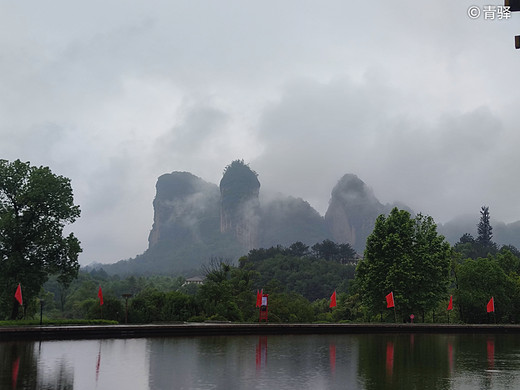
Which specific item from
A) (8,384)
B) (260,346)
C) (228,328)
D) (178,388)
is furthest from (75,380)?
(228,328)

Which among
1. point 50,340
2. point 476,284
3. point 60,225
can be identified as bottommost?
point 50,340

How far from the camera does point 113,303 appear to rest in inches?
1587

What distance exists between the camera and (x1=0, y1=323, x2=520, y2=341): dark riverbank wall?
101ft

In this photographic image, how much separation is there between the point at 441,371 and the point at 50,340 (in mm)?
22206

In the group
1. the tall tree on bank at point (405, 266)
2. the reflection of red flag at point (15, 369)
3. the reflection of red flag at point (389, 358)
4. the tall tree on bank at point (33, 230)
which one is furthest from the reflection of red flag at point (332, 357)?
the tall tree on bank at point (33, 230)

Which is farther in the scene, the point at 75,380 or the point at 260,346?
the point at 260,346

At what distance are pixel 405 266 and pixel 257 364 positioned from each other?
87.1ft

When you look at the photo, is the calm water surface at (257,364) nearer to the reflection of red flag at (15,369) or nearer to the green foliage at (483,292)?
the reflection of red flag at (15,369)

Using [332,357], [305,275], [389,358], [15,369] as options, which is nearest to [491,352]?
[389,358]

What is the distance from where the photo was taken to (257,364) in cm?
2070

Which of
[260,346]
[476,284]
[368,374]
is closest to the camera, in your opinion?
[368,374]

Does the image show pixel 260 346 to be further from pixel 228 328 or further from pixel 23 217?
pixel 23 217

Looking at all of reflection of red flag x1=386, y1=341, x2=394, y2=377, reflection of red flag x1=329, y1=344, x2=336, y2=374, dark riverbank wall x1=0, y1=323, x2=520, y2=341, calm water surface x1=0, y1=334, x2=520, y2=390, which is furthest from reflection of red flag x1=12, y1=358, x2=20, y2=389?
reflection of red flag x1=386, y1=341, x2=394, y2=377

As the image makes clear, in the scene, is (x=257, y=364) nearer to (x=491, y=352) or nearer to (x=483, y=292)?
(x=491, y=352)
